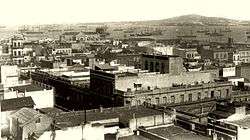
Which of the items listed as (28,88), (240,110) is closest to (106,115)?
(240,110)

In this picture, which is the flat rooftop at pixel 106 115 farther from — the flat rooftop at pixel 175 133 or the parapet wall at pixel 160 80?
the parapet wall at pixel 160 80

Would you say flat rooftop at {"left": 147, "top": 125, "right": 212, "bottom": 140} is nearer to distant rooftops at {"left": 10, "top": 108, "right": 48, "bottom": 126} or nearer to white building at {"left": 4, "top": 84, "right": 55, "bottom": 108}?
distant rooftops at {"left": 10, "top": 108, "right": 48, "bottom": 126}

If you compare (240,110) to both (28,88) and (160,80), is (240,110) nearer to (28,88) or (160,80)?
(160,80)

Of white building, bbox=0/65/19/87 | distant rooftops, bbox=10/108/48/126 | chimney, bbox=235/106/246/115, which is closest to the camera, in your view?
distant rooftops, bbox=10/108/48/126

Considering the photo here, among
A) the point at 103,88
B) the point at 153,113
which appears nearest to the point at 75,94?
the point at 103,88

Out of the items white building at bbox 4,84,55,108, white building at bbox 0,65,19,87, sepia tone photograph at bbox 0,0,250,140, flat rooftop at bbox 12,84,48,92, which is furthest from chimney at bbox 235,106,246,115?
white building at bbox 0,65,19,87

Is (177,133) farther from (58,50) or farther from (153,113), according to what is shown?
(58,50)
